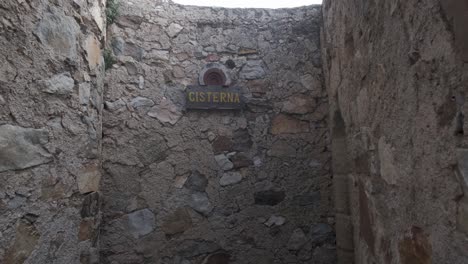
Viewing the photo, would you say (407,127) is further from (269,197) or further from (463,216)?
(269,197)

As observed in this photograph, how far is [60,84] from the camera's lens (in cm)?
153

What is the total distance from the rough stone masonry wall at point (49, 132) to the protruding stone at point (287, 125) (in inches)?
44.8

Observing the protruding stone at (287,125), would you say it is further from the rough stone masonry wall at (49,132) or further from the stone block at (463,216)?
the stone block at (463,216)

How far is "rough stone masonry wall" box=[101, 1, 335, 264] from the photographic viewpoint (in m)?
2.10

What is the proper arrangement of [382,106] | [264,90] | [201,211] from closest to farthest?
1. [382,106]
2. [201,211]
3. [264,90]

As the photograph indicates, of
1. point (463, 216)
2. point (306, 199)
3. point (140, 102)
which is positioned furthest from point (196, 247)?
point (463, 216)

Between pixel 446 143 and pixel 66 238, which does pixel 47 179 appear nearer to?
pixel 66 238

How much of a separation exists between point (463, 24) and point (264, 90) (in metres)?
1.67

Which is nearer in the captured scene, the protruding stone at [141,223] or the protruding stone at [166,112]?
the protruding stone at [141,223]

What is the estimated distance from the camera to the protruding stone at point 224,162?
7.32 ft

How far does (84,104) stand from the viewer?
1.77 metres

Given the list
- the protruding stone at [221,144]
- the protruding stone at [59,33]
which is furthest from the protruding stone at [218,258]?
the protruding stone at [59,33]

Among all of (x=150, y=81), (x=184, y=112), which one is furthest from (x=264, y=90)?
(x=150, y=81)

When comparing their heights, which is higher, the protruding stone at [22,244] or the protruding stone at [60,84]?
the protruding stone at [60,84]
